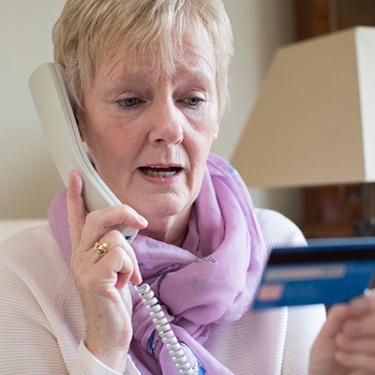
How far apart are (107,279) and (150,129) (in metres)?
0.28

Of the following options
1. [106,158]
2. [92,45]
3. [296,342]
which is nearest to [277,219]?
[296,342]

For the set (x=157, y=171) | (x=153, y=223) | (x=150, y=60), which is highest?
(x=150, y=60)

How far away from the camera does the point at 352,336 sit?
734mm

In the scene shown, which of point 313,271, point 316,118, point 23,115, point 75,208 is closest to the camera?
point 313,271

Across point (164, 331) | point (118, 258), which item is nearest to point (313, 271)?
point (118, 258)

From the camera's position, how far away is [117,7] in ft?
3.64

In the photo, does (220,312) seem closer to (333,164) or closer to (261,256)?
(261,256)

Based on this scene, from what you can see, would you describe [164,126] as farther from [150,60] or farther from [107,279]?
[107,279]

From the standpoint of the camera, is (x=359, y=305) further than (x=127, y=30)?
No

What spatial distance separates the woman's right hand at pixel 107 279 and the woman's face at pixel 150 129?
0.15 meters

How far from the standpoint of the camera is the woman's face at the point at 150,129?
1.09 m

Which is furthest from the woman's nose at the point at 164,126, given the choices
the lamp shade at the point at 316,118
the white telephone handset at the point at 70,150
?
the lamp shade at the point at 316,118

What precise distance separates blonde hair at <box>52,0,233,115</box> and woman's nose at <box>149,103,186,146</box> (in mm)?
70

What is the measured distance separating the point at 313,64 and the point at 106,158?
2.81ft
